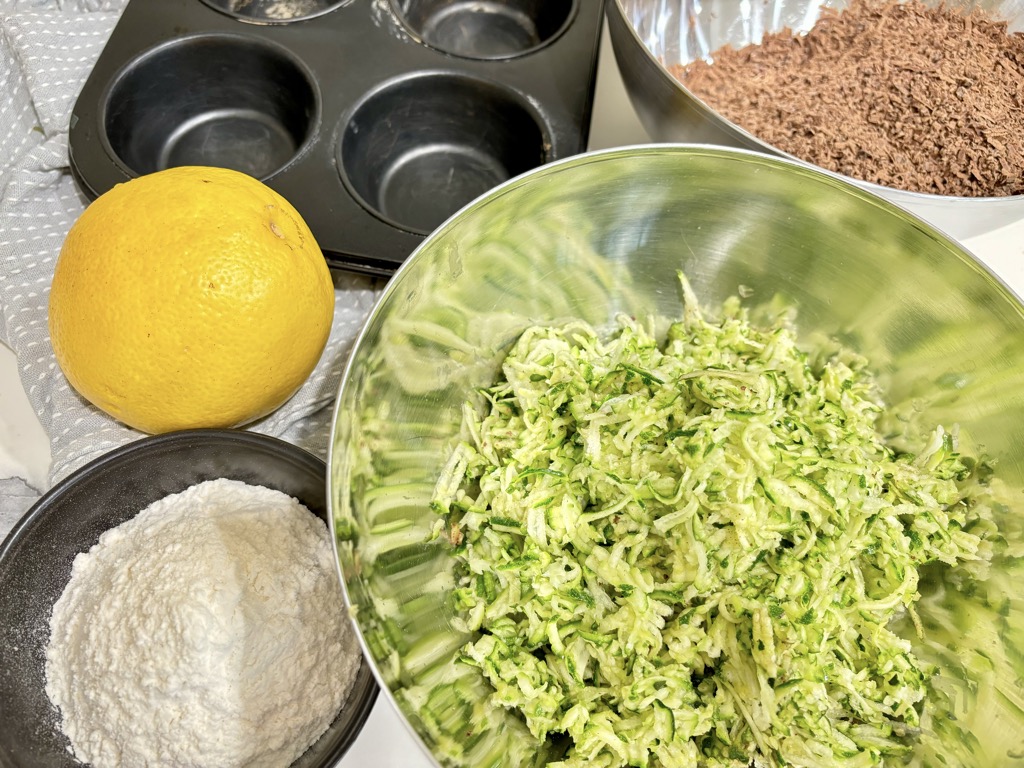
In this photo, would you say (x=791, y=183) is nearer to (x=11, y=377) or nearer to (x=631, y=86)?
(x=631, y=86)

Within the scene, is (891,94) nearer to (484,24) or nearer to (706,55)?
(706,55)

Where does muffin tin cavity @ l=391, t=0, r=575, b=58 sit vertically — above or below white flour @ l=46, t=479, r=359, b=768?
above

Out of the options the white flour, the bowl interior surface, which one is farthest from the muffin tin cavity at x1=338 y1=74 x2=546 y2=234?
the white flour

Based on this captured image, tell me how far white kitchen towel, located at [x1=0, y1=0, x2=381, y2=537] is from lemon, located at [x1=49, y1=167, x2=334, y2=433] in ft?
0.54

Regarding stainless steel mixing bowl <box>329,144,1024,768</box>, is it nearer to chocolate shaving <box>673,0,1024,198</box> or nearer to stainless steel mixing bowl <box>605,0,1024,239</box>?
stainless steel mixing bowl <box>605,0,1024,239</box>

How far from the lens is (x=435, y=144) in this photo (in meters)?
1.47

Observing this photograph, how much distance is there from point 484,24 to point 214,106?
588mm

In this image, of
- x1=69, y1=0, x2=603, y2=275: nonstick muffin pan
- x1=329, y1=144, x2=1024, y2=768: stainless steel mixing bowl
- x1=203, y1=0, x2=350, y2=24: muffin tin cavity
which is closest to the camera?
x1=329, y1=144, x2=1024, y2=768: stainless steel mixing bowl

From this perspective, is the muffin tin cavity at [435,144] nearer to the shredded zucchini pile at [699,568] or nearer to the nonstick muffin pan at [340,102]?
the nonstick muffin pan at [340,102]

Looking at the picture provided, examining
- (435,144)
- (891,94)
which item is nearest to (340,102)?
(435,144)

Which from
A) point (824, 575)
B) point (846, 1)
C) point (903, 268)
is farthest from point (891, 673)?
point (846, 1)

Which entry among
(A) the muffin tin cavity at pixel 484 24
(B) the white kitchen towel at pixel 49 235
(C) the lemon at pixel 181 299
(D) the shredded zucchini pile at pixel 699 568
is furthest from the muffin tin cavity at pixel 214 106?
(D) the shredded zucchini pile at pixel 699 568

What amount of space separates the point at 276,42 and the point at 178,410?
30.9 inches

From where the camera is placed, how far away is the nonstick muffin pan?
4.32 ft
